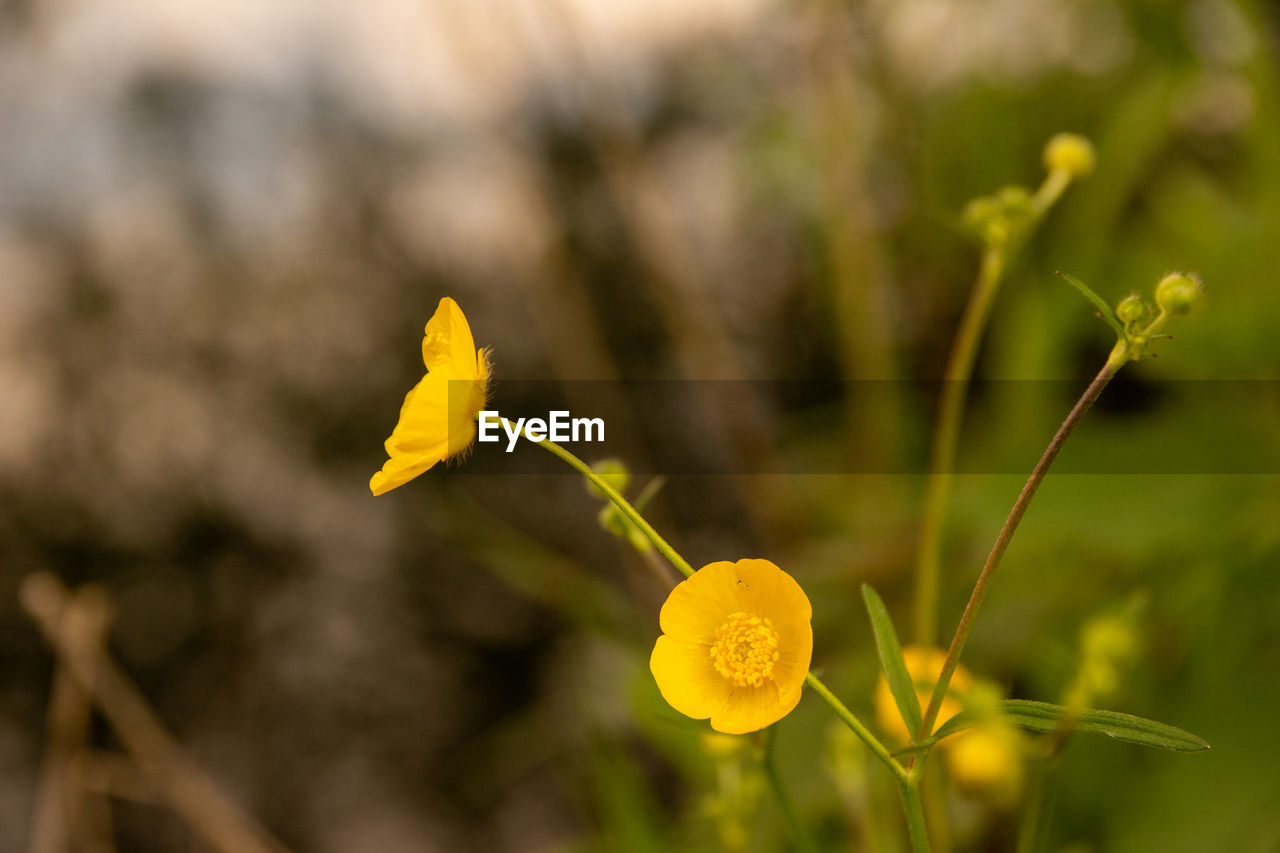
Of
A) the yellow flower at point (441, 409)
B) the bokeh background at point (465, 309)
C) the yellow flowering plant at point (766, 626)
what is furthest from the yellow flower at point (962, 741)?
the bokeh background at point (465, 309)

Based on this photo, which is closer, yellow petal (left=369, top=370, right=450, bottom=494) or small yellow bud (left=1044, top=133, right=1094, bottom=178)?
yellow petal (left=369, top=370, right=450, bottom=494)

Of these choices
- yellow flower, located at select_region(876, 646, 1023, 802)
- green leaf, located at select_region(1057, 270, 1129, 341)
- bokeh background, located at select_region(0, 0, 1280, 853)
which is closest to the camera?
green leaf, located at select_region(1057, 270, 1129, 341)

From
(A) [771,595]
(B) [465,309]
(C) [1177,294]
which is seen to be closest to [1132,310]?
(C) [1177,294]

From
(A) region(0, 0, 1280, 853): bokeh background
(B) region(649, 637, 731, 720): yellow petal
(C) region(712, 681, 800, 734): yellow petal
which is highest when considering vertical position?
(A) region(0, 0, 1280, 853): bokeh background

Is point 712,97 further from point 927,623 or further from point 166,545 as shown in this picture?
point 927,623

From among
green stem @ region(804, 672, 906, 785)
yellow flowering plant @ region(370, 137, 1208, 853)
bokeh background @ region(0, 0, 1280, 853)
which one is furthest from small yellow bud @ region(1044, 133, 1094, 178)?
bokeh background @ region(0, 0, 1280, 853)

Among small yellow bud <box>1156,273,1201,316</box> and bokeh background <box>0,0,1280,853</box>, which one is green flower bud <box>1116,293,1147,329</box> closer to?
small yellow bud <box>1156,273,1201,316</box>

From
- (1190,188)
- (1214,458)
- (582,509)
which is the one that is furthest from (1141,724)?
(582,509)

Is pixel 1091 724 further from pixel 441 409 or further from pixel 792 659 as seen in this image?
pixel 441 409
